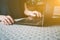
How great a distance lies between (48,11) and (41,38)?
807 millimetres

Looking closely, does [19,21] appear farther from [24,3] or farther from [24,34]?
[24,34]

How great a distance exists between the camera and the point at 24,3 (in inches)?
73.3

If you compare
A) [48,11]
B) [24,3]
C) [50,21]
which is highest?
[24,3]

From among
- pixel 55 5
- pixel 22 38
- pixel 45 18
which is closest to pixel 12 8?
pixel 45 18

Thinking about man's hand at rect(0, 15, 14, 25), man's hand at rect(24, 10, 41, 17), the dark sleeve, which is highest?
the dark sleeve

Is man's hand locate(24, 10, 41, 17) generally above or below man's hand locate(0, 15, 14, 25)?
above

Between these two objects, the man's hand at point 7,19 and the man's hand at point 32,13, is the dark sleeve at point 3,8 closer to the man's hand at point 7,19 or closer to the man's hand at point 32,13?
the man's hand at point 7,19

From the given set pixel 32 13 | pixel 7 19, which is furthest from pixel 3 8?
pixel 32 13

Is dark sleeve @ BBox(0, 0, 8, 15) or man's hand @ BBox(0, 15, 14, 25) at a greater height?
dark sleeve @ BBox(0, 0, 8, 15)

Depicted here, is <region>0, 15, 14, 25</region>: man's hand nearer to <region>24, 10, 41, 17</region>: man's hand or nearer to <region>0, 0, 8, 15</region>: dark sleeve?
<region>0, 0, 8, 15</region>: dark sleeve

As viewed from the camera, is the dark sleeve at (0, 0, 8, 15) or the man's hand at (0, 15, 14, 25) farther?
the dark sleeve at (0, 0, 8, 15)

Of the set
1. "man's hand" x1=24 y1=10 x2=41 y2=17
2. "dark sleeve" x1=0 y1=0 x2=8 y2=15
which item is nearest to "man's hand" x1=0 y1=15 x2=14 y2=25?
"dark sleeve" x1=0 y1=0 x2=8 y2=15

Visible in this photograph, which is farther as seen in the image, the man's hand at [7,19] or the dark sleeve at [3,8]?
the dark sleeve at [3,8]

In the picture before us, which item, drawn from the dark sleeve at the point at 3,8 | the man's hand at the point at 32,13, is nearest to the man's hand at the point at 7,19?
the dark sleeve at the point at 3,8
